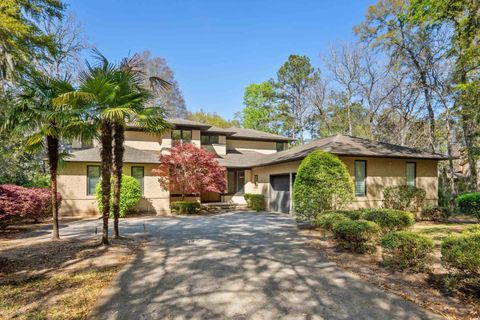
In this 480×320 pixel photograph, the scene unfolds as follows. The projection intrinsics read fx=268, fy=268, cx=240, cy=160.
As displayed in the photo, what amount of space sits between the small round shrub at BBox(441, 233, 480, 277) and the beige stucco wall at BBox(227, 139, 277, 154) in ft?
63.7

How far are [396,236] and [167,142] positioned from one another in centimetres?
1580

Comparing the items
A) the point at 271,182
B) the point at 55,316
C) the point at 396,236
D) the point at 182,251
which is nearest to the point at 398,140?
the point at 271,182

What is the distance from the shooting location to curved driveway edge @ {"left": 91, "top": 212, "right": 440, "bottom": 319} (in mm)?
3830

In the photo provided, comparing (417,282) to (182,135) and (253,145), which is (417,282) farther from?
(253,145)

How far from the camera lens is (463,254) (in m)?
4.33

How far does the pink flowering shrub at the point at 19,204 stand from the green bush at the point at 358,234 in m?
11.1

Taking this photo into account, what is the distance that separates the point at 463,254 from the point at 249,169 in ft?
52.9

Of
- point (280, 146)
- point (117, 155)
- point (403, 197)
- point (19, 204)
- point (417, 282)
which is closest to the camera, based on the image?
point (417, 282)

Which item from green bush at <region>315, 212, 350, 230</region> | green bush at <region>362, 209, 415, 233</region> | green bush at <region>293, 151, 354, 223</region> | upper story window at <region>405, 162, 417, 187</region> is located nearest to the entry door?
green bush at <region>293, 151, 354, 223</region>

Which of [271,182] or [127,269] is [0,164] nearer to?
[127,269]

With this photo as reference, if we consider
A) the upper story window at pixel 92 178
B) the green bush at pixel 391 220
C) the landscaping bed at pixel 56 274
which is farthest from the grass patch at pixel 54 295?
the upper story window at pixel 92 178

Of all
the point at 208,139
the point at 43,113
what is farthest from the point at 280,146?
the point at 43,113

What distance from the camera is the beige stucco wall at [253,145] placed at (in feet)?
77.2

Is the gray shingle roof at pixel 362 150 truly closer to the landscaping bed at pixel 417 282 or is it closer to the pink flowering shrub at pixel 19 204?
the landscaping bed at pixel 417 282
